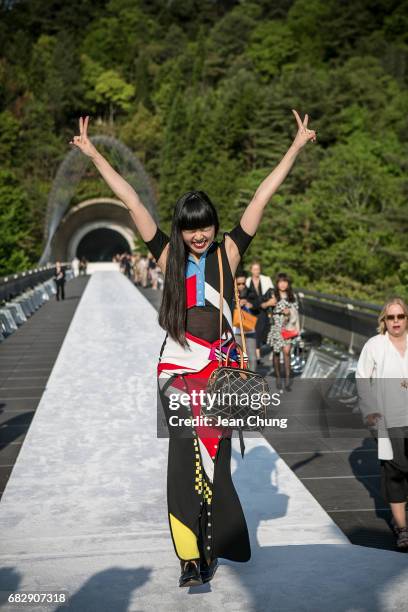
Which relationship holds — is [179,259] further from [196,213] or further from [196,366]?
[196,366]

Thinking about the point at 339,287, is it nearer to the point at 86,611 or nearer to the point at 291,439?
the point at 291,439

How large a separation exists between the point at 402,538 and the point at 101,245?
101m

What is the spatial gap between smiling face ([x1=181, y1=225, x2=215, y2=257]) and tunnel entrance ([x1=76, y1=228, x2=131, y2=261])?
92935 millimetres

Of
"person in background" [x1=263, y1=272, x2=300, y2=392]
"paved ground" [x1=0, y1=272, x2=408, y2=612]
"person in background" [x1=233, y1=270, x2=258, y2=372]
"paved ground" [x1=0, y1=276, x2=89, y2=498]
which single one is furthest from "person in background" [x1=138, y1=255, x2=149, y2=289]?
"paved ground" [x1=0, y1=272, x2=408, y2=612]

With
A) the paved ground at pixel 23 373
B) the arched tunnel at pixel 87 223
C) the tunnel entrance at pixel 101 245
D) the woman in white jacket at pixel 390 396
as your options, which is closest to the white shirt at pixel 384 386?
the woman in white jacket at pixel 390 396

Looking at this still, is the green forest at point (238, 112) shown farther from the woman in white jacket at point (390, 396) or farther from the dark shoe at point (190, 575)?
the dark shoe at point (190, 575)

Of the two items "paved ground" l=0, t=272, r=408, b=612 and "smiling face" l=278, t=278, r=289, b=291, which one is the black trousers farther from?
"smiling face" l=278, t=278, r=289, b=291

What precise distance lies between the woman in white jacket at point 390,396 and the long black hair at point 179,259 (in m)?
1.49

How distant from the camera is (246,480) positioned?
6.04 meters

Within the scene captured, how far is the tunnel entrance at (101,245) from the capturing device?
9850cm

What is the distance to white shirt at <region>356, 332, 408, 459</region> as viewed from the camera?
4789 millimetres

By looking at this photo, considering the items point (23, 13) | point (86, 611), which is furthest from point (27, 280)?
point (23, 13)

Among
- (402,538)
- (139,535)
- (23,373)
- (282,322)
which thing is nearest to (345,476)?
(402,538)

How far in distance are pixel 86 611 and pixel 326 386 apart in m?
6.51
